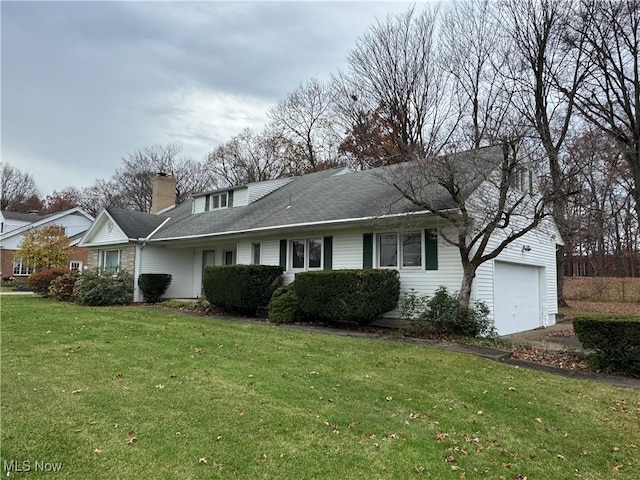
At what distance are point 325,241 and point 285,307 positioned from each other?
2.51m

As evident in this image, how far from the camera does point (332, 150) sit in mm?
28656

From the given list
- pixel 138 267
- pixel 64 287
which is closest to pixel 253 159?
pixel 138 267

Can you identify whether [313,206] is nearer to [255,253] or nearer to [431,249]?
[255,253]

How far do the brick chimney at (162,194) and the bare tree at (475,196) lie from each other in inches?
668

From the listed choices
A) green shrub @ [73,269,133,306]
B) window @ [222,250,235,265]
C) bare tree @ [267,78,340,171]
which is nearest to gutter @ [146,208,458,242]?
window @ [222,250,235,265]

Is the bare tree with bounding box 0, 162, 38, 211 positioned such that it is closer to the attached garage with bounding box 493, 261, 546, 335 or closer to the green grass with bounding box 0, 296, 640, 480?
the green grass with bounding box 0, 296, 640, 480

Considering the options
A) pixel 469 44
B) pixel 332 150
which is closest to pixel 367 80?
pixel 332 150

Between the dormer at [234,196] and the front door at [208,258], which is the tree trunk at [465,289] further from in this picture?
the front door at [208,258]

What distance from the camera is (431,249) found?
10836mm

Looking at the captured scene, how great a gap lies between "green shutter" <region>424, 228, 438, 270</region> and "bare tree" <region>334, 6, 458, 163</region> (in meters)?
11.5

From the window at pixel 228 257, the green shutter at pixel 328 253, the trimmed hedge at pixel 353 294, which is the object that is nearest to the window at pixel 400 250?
the trimmed hedge at pixel 353 294

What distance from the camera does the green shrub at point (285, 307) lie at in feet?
38.7

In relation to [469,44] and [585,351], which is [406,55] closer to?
[469,44]

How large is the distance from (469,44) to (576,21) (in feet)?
21.7
